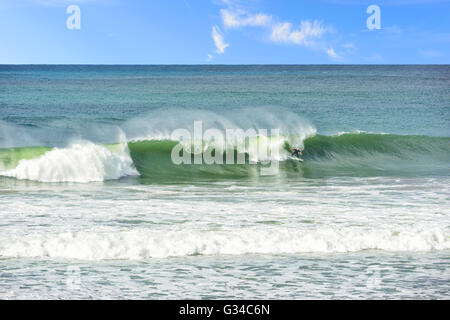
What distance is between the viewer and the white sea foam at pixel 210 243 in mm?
7723

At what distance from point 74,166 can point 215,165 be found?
4.11 metres

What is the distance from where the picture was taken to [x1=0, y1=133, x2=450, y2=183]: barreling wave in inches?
570

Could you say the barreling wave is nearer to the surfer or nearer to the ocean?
the ocean

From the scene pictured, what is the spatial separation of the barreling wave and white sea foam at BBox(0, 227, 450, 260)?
594 cm

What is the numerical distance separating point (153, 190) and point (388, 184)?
507cm

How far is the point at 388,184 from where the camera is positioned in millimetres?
13414

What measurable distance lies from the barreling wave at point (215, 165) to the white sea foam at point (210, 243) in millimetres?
5935

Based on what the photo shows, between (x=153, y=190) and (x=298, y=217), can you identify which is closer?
(x=298, y=217)

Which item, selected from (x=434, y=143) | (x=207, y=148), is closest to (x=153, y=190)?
(x=207, y=148)

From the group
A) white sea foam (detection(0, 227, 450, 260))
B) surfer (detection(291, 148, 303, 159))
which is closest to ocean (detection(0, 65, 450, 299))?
white sea foam (detection(0, 227, 450, 260))

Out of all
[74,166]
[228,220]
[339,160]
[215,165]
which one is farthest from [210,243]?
[339,160]

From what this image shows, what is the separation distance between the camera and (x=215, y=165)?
16.9 metres
